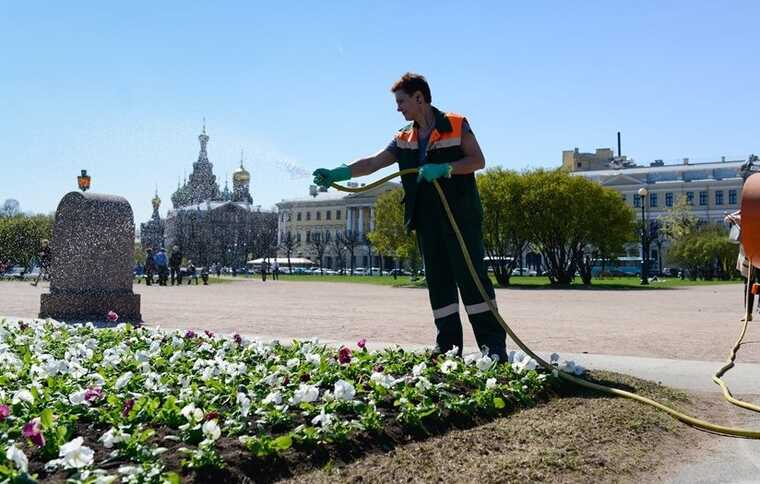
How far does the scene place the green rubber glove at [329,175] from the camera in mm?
6219

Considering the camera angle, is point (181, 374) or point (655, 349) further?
point (655, 349)

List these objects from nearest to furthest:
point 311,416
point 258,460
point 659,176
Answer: point 258,460, point 311,416, point 659,176

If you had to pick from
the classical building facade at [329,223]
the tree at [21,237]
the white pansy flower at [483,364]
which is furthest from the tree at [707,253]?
the white pansy flower at [483,364]

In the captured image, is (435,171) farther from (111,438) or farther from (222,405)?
(111,438)

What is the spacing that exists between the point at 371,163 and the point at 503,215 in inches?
1566

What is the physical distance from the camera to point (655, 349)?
870cm

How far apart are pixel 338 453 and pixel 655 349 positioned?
20.8 ft

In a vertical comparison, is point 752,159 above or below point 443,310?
above

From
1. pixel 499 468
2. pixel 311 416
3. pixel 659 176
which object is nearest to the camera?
pixel 499 468

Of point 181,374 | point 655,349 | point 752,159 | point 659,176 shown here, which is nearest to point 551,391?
point 181,374

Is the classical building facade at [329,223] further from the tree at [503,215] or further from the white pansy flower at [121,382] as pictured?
the white pansy flower at [121,382]

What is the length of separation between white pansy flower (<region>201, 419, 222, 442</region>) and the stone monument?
31.9 feet

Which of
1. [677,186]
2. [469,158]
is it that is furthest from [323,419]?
[677,186]

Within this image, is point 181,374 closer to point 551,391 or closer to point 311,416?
point 311,416
